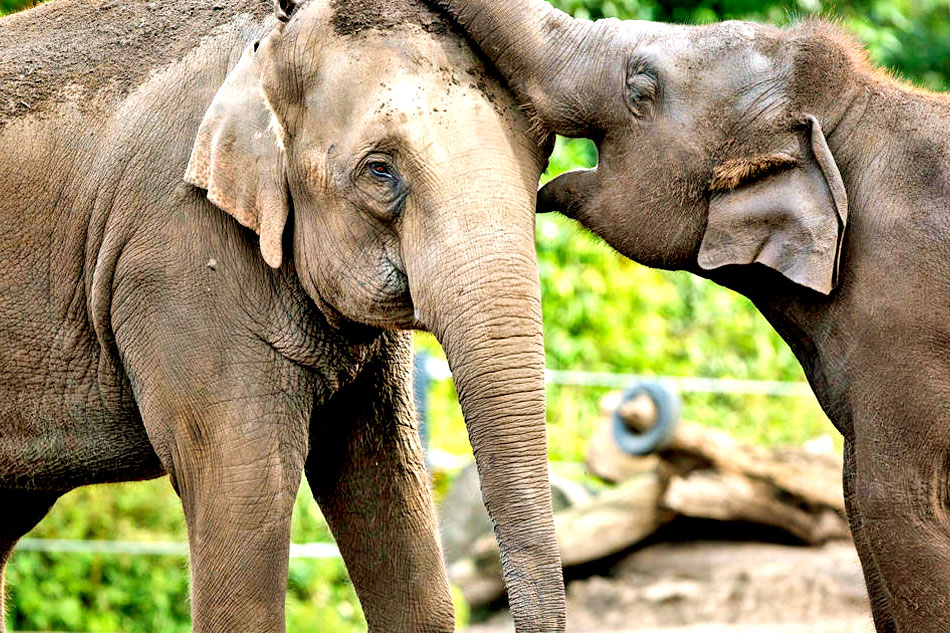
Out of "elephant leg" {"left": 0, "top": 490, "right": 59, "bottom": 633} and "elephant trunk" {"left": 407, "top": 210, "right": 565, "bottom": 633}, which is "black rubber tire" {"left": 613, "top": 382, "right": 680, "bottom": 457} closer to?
"elephant leg" {"left": 0, "top": 490, "right": 59, "bottom": 633}

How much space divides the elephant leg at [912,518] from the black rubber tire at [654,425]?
4211 mm

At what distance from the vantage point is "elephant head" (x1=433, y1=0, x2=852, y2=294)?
448 centimetres

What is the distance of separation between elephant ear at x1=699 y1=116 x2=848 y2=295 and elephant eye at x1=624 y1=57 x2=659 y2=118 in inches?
11.9

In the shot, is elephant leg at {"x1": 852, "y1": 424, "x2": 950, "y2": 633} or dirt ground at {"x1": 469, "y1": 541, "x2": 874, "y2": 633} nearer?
elephant leg at {"x1": 852, "y1": 424, "x2": 950, "y2": 633}

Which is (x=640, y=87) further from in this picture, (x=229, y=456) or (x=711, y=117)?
(x=229, y=456)

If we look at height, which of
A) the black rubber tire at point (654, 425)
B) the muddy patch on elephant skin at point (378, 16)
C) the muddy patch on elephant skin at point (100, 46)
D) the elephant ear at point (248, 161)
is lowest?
the black rubber tire at point (654, 425)

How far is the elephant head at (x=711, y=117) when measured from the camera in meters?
4.48

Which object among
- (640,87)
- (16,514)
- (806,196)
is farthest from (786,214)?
(16,514)

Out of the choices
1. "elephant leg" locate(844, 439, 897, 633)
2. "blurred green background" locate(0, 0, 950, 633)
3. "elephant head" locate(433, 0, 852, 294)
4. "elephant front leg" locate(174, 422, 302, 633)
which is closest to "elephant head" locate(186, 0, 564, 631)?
"elephant head" locate(433, 0, 852, 294)

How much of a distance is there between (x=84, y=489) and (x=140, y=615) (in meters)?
0.81

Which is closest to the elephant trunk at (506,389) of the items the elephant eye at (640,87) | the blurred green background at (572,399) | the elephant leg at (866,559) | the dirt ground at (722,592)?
the elephant eye at (640,87)

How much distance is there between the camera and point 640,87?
180 inches

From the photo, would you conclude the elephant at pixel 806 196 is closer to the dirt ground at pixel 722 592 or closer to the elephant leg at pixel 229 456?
the elephant leg at pixel 229 456

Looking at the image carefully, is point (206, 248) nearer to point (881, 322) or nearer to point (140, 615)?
point (881, 322)
